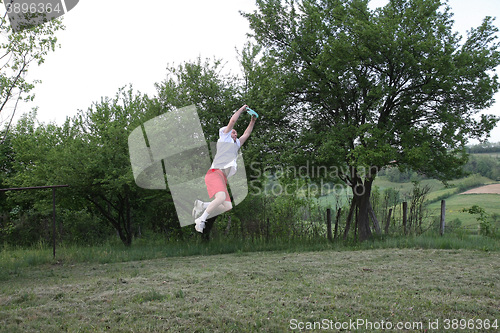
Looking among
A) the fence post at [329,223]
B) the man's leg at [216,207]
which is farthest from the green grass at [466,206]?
the man's leg at [216,207]

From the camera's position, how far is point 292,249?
11773mm

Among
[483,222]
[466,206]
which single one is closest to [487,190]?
[466,206]

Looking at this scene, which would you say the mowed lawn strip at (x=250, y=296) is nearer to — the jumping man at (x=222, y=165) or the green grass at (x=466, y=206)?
the jumping man at (x=222, y=165)

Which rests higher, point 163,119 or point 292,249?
point 163,119

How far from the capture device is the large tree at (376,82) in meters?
→ 11.3

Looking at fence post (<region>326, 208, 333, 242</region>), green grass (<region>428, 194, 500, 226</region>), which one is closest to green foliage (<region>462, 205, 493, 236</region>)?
green grass (<region>428, 194, 500, 226</region>)

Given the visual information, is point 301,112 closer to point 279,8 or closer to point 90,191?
point 279,8

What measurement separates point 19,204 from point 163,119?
10147 mm

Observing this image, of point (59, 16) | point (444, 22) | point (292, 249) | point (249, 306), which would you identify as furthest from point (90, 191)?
point (444, 22)

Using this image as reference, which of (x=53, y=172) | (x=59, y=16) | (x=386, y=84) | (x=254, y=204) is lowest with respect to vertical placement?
(x=254, y=204)

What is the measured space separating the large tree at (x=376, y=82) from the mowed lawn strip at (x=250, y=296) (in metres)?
4.03

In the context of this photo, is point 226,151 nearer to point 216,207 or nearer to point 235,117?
point 235,117

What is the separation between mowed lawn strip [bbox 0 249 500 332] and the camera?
466 centimetres

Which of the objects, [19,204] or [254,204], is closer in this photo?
[254,204]
